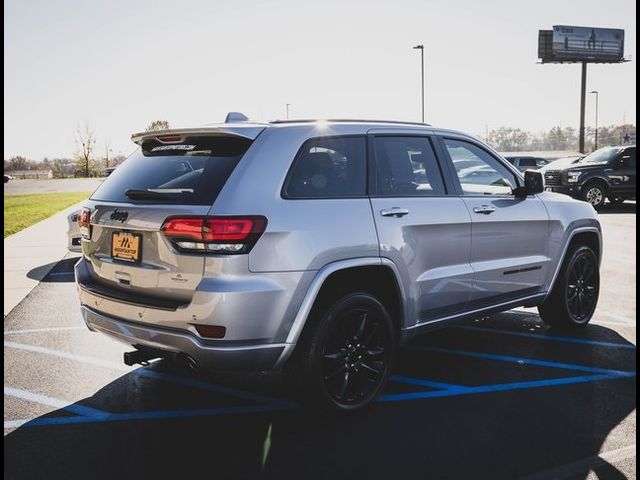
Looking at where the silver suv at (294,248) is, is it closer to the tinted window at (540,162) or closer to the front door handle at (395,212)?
the front door handle at (395,212)

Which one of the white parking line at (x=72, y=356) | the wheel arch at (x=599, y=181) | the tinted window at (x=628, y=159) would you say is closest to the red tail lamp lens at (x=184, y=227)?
the white parking line at (x=72, y=356)

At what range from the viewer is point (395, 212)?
4273 mm

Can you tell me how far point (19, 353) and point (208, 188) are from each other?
3040 mm

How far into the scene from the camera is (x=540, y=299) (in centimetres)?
573

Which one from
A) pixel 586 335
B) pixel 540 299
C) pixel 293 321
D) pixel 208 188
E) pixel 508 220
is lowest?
pixel 586 335

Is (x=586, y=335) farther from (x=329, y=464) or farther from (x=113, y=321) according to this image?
(x=113, y=321)

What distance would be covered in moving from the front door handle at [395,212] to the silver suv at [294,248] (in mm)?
16

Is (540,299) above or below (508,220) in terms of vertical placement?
below

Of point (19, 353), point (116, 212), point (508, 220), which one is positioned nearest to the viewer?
point (116, 212)

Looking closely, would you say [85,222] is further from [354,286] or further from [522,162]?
[522,162]

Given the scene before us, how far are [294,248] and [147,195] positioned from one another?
99cm

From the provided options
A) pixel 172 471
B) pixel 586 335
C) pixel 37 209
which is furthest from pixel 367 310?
pixel 37 209

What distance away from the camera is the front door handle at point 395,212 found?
4.21 meters

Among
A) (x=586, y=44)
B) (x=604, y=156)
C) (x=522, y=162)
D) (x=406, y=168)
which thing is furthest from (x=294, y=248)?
(x=586, y=44)
